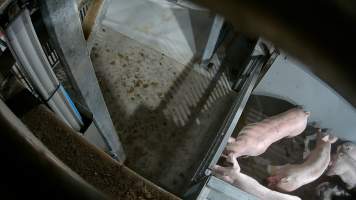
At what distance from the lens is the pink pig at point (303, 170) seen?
2.80 metres

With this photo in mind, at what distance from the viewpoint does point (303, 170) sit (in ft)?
9.26

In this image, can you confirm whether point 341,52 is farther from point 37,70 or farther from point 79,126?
point 79,126

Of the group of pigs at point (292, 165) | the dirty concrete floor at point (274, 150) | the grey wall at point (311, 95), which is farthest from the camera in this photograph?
the dirty concrete floor at point (274, 150)

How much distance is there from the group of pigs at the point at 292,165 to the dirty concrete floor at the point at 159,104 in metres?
0.44

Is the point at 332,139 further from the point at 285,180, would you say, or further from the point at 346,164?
the point at 285,180

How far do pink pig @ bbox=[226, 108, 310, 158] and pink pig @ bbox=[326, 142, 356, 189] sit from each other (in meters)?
0.43

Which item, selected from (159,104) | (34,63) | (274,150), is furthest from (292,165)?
(34,63)

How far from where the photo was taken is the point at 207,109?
3.26 metres

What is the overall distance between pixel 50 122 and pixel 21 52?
2.00ft

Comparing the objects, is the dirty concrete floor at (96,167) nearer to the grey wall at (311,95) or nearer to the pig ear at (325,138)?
the grey wall at (311,95)

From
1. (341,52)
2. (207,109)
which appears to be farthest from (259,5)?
(207,109)

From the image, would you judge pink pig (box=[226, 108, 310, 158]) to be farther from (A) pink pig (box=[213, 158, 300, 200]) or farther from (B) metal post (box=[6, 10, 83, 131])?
(B) metal post (box=[6, 10, 83, 131])

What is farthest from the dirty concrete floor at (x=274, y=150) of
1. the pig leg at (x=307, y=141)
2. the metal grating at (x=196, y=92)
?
the metal grating at (x=196, y=92)

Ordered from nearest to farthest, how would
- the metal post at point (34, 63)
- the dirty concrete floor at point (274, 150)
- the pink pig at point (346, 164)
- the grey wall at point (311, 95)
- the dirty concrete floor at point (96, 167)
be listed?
the dirty concrete floor at point (96, 167) → the metal post at point (34, 63) → the grey wall at point (311, 95) → the pink pig at point (346, 164) → the dirty concrete floor at point (274, 150)
